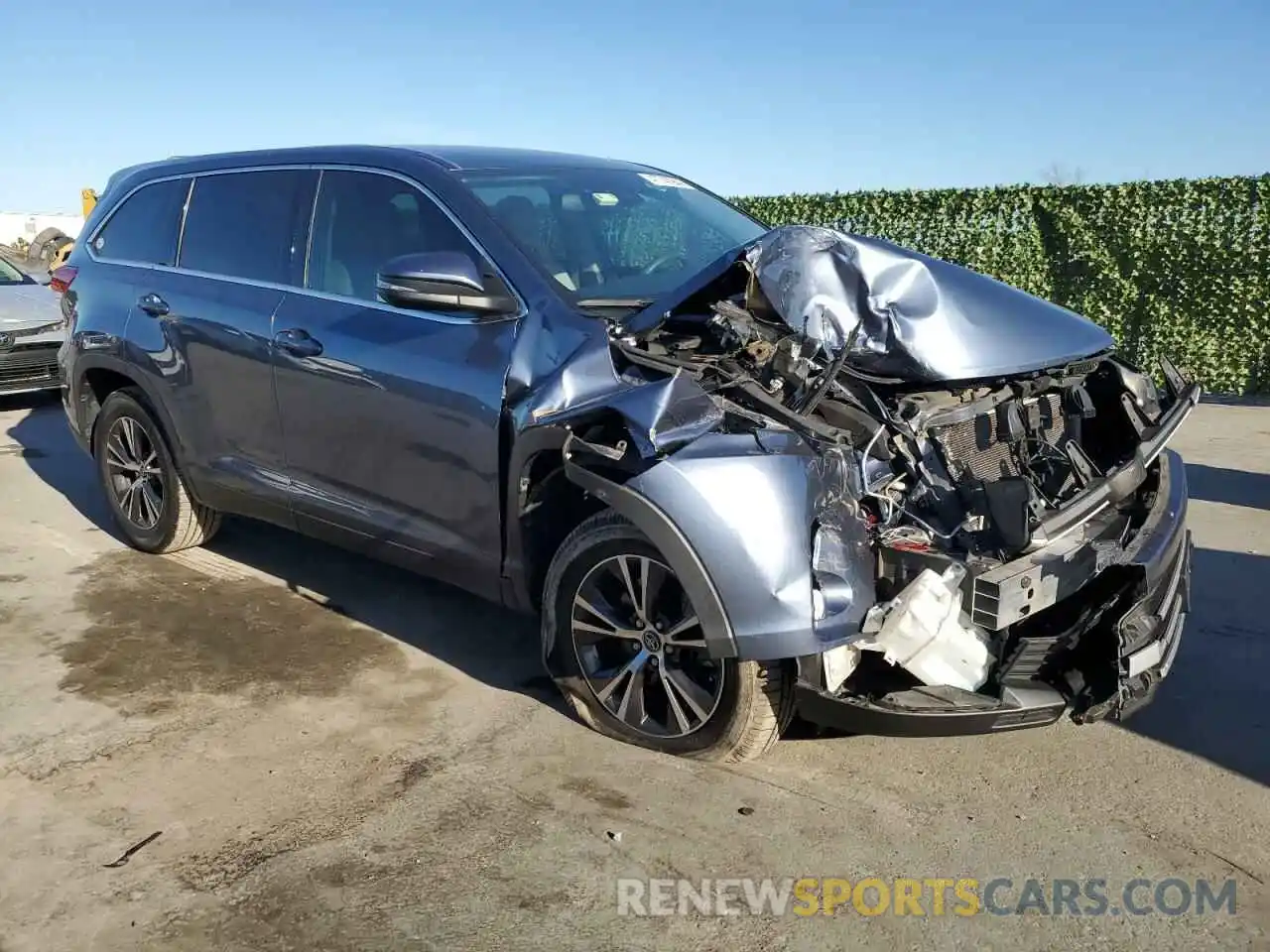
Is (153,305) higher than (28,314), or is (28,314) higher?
(153,305)

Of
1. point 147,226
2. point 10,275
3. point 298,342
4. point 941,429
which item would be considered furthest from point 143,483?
point 10,275

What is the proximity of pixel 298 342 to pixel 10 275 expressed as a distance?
8.66 meters

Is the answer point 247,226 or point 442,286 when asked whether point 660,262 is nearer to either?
point 442,286

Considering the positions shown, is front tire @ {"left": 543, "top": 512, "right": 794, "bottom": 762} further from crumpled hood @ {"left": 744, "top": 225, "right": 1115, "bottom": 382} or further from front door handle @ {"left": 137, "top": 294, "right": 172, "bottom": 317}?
front door handle @ {"left": 137, "top": 294, "right": 172, "bottom": 317}

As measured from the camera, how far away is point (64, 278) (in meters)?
5.75

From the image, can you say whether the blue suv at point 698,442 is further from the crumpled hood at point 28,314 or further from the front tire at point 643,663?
the crumpled hood at point 28,314

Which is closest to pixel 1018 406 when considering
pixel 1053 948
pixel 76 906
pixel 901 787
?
pixel 901 787

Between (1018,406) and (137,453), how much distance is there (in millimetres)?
4375

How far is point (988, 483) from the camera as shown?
3156 millimetres

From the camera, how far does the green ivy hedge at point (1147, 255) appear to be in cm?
1085

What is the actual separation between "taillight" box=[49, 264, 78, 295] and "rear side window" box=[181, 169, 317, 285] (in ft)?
3.34

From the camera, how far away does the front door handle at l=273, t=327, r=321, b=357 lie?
4.21 metres

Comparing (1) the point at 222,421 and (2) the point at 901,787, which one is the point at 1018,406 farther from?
(1) the point at 222,421

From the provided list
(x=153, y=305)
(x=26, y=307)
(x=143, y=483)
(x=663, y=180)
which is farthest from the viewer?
(x=26, y=307)
